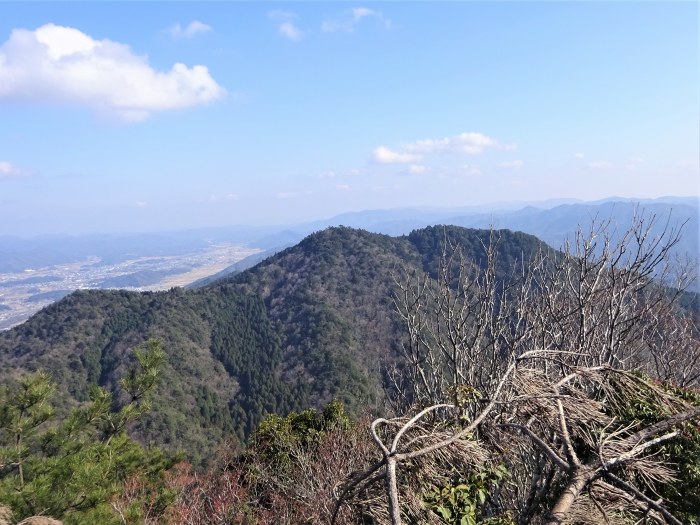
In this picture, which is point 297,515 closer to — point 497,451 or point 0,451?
point 0,451

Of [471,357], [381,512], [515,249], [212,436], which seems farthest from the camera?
[515,249]

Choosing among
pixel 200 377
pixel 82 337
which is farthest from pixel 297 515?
pixel 82 337

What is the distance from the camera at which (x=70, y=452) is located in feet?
23.0

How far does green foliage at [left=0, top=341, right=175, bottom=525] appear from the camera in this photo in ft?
18.9

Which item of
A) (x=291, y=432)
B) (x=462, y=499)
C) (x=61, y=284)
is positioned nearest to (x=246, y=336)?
(x=291, y=432)

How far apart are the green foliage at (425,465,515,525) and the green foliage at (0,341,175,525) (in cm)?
587

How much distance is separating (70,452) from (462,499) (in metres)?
7.30

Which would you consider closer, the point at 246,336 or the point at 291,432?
the point at 291,432

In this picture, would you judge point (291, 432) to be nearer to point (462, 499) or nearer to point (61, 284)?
point (462, 499)

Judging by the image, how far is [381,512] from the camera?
5.76ft

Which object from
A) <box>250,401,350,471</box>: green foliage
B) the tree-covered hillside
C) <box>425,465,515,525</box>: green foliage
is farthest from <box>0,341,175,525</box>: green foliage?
the tree-covered hillside

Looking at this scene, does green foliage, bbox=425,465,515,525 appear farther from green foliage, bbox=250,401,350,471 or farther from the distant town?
the distant town

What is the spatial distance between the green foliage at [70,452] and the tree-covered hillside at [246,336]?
27.5m

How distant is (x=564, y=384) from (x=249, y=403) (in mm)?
47189
